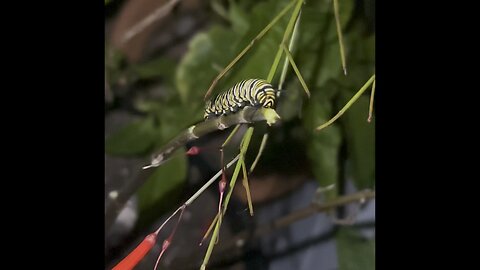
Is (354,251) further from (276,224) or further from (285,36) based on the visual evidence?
(285,36)

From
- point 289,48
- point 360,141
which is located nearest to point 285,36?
point 289,48

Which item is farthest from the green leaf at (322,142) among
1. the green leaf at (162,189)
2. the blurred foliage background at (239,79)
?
the green leaf at (162,189)

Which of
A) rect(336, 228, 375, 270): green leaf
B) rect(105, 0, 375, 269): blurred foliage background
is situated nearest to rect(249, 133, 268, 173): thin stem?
rect(105, 0, 375, 269): blurred foliage background

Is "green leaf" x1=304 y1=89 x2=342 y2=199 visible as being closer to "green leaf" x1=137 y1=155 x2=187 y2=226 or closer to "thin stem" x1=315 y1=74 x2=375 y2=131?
"thin stem" x1=315 y1=74 x2=375 y2=131

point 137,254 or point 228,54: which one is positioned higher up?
point 228,54

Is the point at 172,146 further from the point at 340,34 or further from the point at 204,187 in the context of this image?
the point at 340,34
